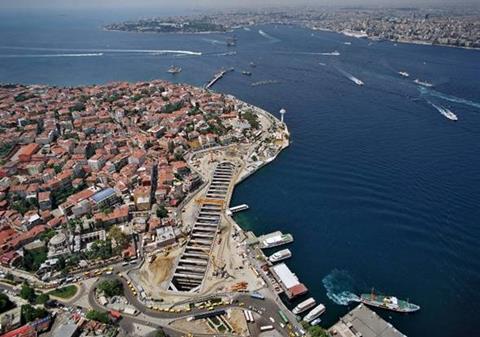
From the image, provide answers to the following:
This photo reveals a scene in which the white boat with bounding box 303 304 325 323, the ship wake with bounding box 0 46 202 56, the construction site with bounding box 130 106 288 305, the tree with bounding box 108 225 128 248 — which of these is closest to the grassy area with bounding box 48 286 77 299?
the construction site with bounding box 130 106 288 305

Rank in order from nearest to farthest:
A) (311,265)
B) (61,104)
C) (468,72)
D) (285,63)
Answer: (311,265)
(61,104)
(468,72)
(285,63)

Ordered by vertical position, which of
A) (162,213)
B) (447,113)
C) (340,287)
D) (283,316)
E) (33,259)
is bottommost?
(340,287)

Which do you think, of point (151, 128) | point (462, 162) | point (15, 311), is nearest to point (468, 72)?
point (462, 162)

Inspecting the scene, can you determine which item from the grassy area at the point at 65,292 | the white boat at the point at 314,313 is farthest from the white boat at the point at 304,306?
the grassy area at the point at 65,292

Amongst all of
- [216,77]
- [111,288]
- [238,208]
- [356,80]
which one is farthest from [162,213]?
[356,80]

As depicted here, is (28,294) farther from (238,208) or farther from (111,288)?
(238,208)

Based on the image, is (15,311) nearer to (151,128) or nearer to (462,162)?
(151,128)
